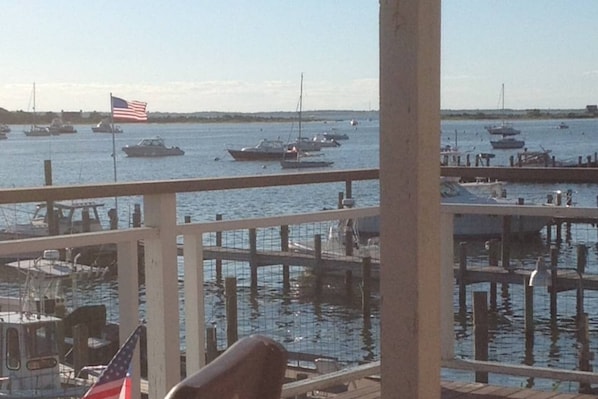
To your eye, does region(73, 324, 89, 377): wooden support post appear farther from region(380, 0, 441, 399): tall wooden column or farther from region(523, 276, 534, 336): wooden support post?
region(380, 0, 441, 399): tall wooden column

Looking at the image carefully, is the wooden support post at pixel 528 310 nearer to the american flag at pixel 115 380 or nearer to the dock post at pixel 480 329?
the dock post at pixel 480 329

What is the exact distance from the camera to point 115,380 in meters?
2.32

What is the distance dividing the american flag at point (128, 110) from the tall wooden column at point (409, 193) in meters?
21.5

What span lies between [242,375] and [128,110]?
2401 centimetres

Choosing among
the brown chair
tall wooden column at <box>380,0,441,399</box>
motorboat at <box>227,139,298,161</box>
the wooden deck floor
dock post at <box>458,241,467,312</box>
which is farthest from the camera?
motorboat at <box>227,139,298,161</box>

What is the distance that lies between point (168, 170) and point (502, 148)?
32.4 m

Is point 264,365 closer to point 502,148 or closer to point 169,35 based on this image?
point 169,35

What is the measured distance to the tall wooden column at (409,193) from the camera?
219cm

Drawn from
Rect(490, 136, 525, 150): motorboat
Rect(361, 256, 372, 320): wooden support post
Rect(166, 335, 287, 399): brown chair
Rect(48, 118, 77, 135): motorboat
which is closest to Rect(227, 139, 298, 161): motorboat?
Rect(490, 136, 525, 150): motorboat

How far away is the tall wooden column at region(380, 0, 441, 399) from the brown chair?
2.34 feet

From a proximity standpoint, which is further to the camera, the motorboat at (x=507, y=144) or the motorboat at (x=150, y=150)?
the motorboat at (x=507, y=144)

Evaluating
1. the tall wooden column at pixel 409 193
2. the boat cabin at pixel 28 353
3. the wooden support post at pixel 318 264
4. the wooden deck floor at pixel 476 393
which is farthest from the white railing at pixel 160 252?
the wooden support post at pixel 318 264

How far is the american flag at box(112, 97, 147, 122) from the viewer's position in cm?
2394

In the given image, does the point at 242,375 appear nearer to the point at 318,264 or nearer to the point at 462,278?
the point at 462,278
